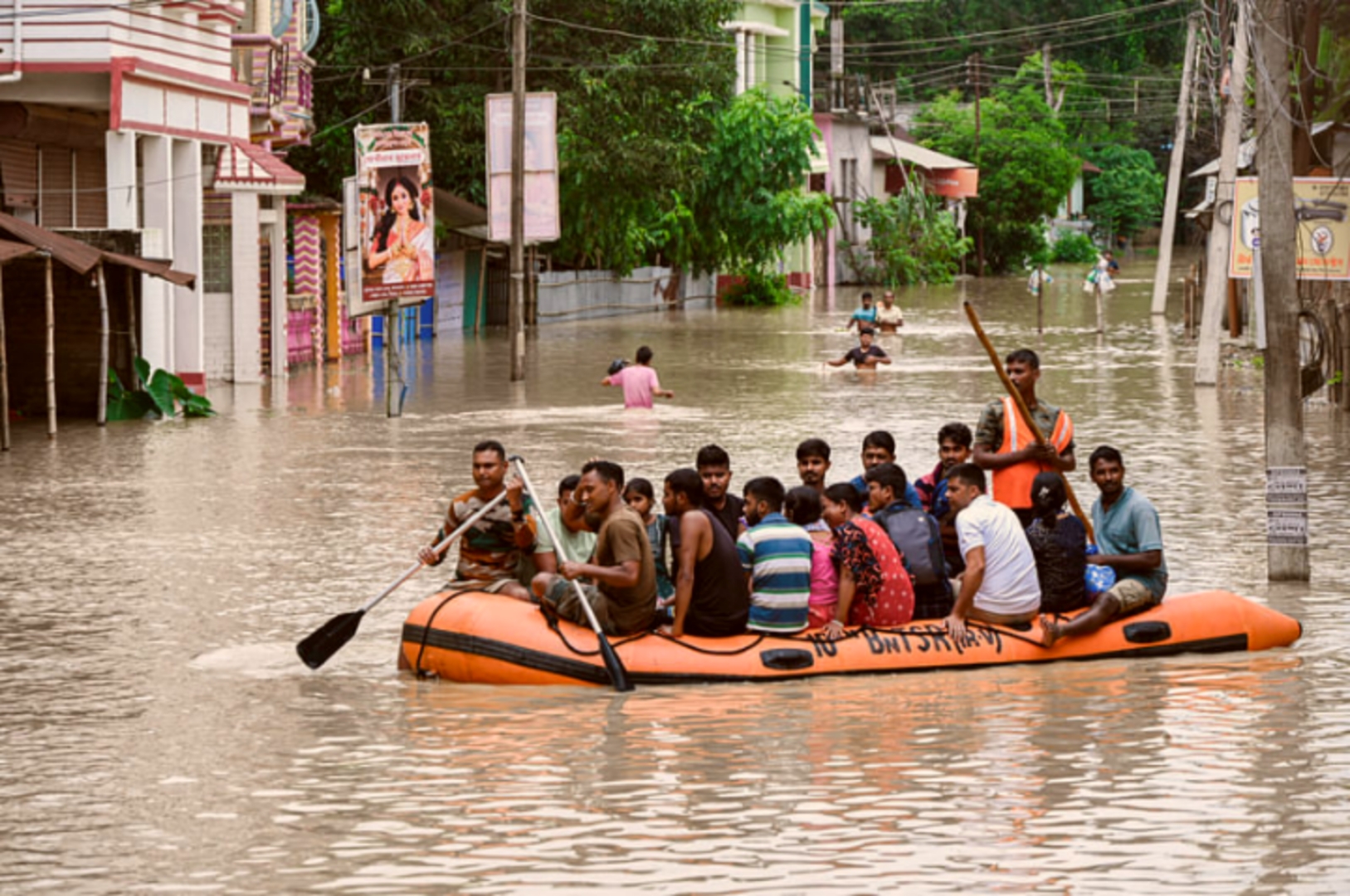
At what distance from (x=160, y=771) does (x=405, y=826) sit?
Result: 5.44ft

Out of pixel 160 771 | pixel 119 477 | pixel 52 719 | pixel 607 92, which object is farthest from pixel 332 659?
→ pixel 607 92

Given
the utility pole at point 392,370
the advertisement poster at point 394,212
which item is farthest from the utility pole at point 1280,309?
the advertisement poster at point 394,212

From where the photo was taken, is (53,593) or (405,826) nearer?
(405,826)

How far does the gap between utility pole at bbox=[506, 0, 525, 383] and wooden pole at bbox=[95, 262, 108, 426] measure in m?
8.09

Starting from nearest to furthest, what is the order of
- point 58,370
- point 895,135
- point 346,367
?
1. point 58,370
2. point 346,367
3. point 895,135

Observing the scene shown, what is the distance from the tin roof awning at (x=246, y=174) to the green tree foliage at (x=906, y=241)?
153ft

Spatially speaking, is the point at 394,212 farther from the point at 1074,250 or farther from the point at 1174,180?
the point at 1074,250

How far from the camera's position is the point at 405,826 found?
9203mm

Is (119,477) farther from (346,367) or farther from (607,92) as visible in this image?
(607,92)

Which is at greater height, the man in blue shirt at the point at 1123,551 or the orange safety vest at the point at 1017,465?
the orange safety vest at the point at 1017,465

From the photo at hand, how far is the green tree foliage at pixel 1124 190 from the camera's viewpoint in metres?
116

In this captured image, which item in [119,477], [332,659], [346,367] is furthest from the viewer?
[346,367]

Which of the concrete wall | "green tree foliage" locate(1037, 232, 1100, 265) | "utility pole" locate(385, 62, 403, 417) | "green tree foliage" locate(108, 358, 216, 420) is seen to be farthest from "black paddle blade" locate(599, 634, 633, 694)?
"green tree foliage" locate(1037, 232, 1100, 265)

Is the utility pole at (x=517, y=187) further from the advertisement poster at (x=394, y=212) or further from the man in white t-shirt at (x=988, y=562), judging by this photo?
the man in white t-shirt at (x=988, y=562)
